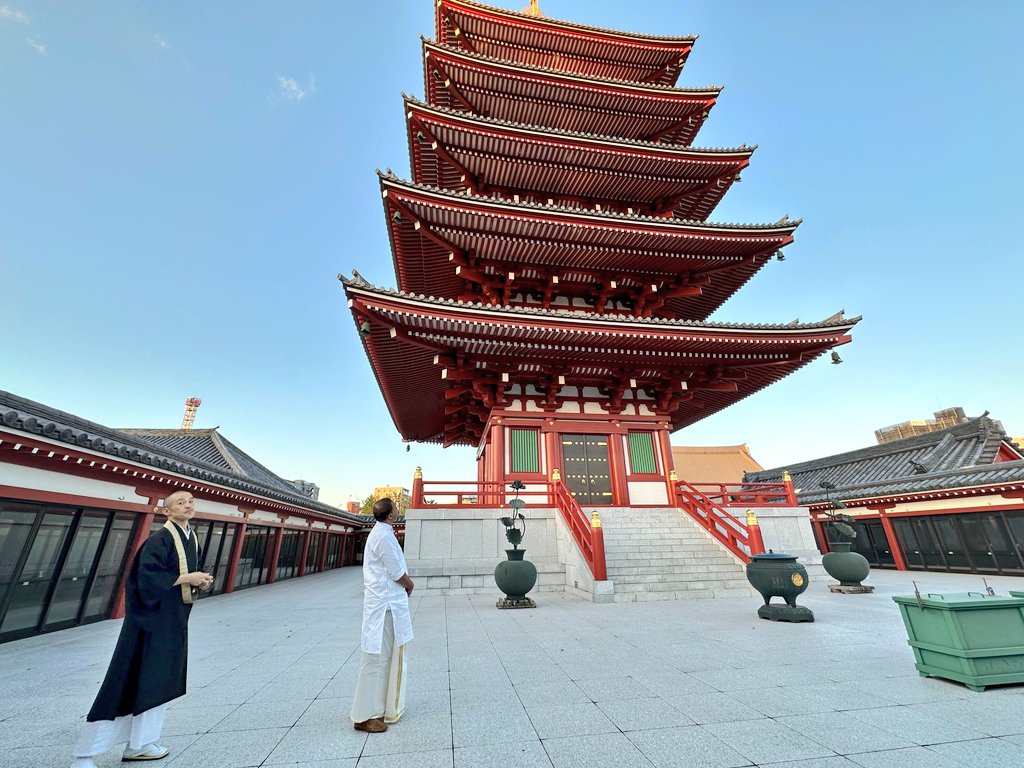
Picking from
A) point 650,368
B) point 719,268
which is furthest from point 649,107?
point 650,368

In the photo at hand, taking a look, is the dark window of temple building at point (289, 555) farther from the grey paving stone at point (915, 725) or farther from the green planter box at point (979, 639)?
the green planter box at point (979, 639)

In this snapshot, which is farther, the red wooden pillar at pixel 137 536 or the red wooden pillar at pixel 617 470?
the red wooden pillar at pixel 617 470

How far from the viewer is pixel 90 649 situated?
615 centimetres

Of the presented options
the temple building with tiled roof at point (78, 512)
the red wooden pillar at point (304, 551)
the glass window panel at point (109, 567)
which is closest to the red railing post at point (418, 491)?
the temple building with tiled roof at point (78, 512)

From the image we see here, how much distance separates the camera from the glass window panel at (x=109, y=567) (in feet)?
27.0

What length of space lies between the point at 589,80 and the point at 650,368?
10.8 m

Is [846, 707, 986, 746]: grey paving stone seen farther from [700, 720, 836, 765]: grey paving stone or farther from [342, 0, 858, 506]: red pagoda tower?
[342, 0, 858, 506]: red pagoda tower

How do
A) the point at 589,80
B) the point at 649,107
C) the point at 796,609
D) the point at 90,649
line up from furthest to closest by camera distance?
the point at 649,107
the point at 589,80
the point at 796,609
the point at 90,649

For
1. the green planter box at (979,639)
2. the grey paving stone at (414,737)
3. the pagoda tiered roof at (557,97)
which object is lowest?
the grey paving stone at (414,737)

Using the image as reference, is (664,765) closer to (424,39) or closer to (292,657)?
(292,657)

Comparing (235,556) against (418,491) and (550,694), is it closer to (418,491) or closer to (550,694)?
(418,491)

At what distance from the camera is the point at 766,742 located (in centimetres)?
289

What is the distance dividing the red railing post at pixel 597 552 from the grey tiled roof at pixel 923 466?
42.6 feet

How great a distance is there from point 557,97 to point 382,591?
706 inches
